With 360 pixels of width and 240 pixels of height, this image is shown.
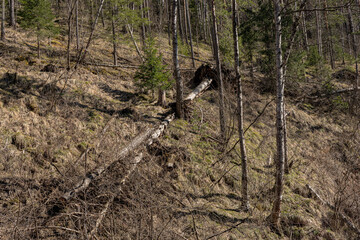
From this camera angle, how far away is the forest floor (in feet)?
14.9

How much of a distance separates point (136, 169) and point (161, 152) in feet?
7.42

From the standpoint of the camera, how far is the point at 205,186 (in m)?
7.44

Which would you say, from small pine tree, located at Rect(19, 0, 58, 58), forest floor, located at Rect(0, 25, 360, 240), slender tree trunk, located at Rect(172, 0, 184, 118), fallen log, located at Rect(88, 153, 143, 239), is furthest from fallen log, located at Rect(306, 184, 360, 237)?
small pine tree, located at Rect(19, 0, 58, 58)

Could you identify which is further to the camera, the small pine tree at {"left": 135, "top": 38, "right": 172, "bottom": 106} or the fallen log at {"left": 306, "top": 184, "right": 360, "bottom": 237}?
the small pine tree at {"left": 135, "top": 38, "right": 172, "bottom": 106}

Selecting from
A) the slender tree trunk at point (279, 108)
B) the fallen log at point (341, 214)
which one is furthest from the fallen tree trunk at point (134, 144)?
the fallen log at point (341, 214)

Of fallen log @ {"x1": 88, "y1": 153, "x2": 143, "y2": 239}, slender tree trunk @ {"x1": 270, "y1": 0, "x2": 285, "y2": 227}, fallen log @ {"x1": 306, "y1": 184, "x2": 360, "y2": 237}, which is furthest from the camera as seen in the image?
fallen log @ {"x1": 306, "y1": 184, "x2": 360, "y2": 237}

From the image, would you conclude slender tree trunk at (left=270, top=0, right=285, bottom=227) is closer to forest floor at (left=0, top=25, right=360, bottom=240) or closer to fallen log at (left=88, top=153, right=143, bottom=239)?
forest floor at (left=0, top=25, right=360, bottom=240)

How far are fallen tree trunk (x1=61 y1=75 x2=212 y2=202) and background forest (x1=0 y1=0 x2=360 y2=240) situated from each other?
0.04 m

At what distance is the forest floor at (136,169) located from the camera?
14.9 ft

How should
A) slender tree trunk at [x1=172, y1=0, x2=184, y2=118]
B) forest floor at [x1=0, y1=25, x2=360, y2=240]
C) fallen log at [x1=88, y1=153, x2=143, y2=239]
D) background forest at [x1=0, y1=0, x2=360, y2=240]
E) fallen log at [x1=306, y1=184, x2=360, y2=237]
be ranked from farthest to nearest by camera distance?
slender tree trunk at [x1=172, y1=0, x2=184, y2=118], fallen log at [x1=306, y1=184, x2=360, y2=237], background forest at [x1=0, y1=0, x2=360, y2=240], forest floor at [x1=0, y1=25, x2=360, y2=240], fallen log at [x1=88, y1=153, x2=143, y2=239]

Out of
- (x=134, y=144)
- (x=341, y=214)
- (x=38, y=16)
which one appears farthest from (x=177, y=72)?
(x=38, y=16)

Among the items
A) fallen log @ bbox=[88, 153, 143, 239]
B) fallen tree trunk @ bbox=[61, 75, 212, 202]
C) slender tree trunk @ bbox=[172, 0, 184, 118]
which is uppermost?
slender tree trunk @ bbox=[172, 0, 184, 118]

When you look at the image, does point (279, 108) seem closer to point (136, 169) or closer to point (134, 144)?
point (136, 169)

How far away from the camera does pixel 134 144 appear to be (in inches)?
297
